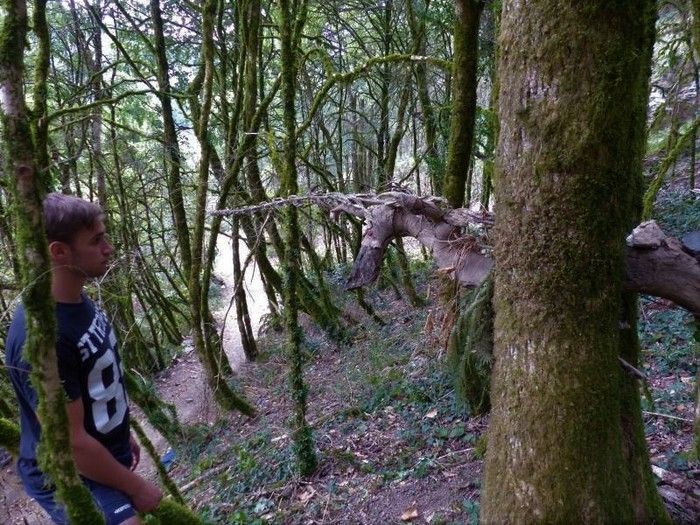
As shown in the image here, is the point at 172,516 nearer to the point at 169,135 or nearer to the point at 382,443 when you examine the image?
the point at 382,443

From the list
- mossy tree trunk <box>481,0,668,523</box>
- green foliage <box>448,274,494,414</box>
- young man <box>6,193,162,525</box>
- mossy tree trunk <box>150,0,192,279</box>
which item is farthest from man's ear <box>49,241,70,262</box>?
mossy tree trunk <box>150,0,192,279</box>

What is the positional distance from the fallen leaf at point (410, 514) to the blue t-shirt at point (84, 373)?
1891mm

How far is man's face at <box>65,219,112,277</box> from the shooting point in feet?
6.14

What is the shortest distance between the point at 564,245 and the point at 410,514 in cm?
235

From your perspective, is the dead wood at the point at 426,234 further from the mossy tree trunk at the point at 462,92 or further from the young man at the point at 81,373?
the young man at the point at 81,373

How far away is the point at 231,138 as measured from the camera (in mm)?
5836

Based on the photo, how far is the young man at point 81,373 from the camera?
5.74 ft

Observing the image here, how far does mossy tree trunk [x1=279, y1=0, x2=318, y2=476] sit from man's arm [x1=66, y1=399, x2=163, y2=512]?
2.05m

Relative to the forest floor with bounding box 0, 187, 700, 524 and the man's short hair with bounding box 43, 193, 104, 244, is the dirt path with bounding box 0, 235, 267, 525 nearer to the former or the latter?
the forest floor with bounding box 0, 187, 700, 524

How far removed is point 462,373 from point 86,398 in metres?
2.24

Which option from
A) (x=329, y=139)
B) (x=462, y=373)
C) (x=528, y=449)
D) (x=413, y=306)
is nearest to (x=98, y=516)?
(x=528, y=449)

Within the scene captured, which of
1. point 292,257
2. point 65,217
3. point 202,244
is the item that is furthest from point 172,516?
point 202,244

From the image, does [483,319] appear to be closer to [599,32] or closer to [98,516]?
[599,32]

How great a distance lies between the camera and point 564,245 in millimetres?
1577
